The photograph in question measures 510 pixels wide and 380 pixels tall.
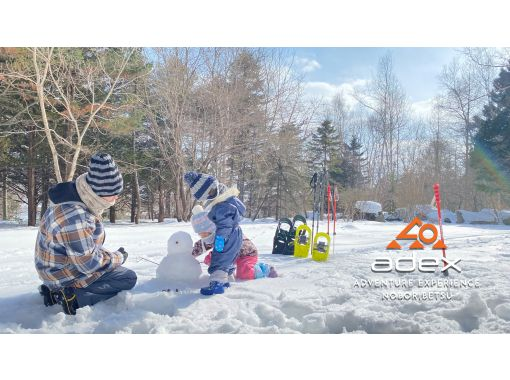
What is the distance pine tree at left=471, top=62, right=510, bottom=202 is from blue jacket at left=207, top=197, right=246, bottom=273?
1966 mm

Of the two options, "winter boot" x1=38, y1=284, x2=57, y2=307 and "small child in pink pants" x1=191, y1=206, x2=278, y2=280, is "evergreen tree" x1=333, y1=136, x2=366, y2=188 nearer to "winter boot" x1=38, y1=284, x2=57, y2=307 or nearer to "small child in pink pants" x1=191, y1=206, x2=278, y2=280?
"small child in pink pants" x1=191, y1=206, x2=278, y2=280

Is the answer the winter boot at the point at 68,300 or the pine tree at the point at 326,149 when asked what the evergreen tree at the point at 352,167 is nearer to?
the pine tree at the point at 326,149

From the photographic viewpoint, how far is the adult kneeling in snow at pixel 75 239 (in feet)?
5.72

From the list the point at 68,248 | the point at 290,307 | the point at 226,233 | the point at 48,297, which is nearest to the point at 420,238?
the point at 290,307

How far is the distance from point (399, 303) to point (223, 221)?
1.00 meters

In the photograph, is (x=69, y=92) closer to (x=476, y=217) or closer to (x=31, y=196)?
(x=31, y=196)

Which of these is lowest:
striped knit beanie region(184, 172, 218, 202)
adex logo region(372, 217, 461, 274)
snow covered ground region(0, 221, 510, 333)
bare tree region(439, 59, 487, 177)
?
snow covered ground region(0, 221, 510, 333)

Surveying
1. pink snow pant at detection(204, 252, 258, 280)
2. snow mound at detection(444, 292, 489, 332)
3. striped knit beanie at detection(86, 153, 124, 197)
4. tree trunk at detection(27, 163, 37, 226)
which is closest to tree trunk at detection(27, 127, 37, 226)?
tree trunk at detection(27, 163, 37, 226)

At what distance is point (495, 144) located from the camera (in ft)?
9.64

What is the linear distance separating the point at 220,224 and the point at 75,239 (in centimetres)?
75

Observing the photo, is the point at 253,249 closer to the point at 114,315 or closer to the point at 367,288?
the point at 367,288

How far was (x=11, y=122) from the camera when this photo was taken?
3527mm

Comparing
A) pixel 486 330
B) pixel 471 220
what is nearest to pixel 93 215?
pixel 486 330

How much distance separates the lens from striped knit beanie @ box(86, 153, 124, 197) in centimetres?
180
